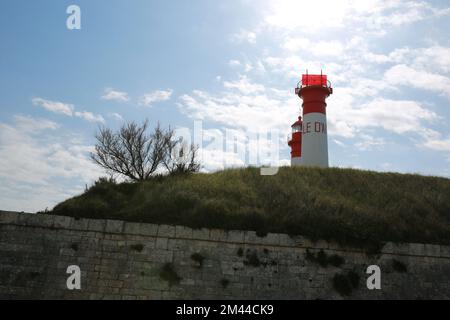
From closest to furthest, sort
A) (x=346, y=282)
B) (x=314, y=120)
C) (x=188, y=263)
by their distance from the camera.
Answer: (x=346, y=282)
(x=188, y=263)
(x=314, y=120)

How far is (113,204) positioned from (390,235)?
28.5ft

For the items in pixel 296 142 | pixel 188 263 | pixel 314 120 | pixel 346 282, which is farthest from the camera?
pixel 296 142

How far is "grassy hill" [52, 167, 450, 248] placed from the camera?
34.0ft

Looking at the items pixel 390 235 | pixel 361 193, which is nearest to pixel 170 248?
pixel 390 235

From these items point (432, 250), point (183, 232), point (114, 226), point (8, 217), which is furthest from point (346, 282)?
point (8, 217)

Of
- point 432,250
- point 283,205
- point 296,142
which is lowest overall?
point 432,250

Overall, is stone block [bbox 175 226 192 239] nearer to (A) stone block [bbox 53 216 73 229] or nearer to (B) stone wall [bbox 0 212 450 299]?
(B) stone wall [bbox 0 212 450 299]

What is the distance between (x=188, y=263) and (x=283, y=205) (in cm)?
365

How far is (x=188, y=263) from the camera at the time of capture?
9656 millimetres

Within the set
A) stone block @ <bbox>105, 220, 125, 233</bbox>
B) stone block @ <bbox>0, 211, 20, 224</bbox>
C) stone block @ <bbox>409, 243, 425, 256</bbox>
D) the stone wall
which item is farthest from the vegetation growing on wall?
stone block @ <bbox>0, 211, 20, 224</bbox>

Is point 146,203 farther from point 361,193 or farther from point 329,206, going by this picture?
point 361,193

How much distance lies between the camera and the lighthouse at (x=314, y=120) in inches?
805

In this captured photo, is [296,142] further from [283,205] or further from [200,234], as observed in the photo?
[200,234]

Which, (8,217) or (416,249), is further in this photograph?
(416,249)
